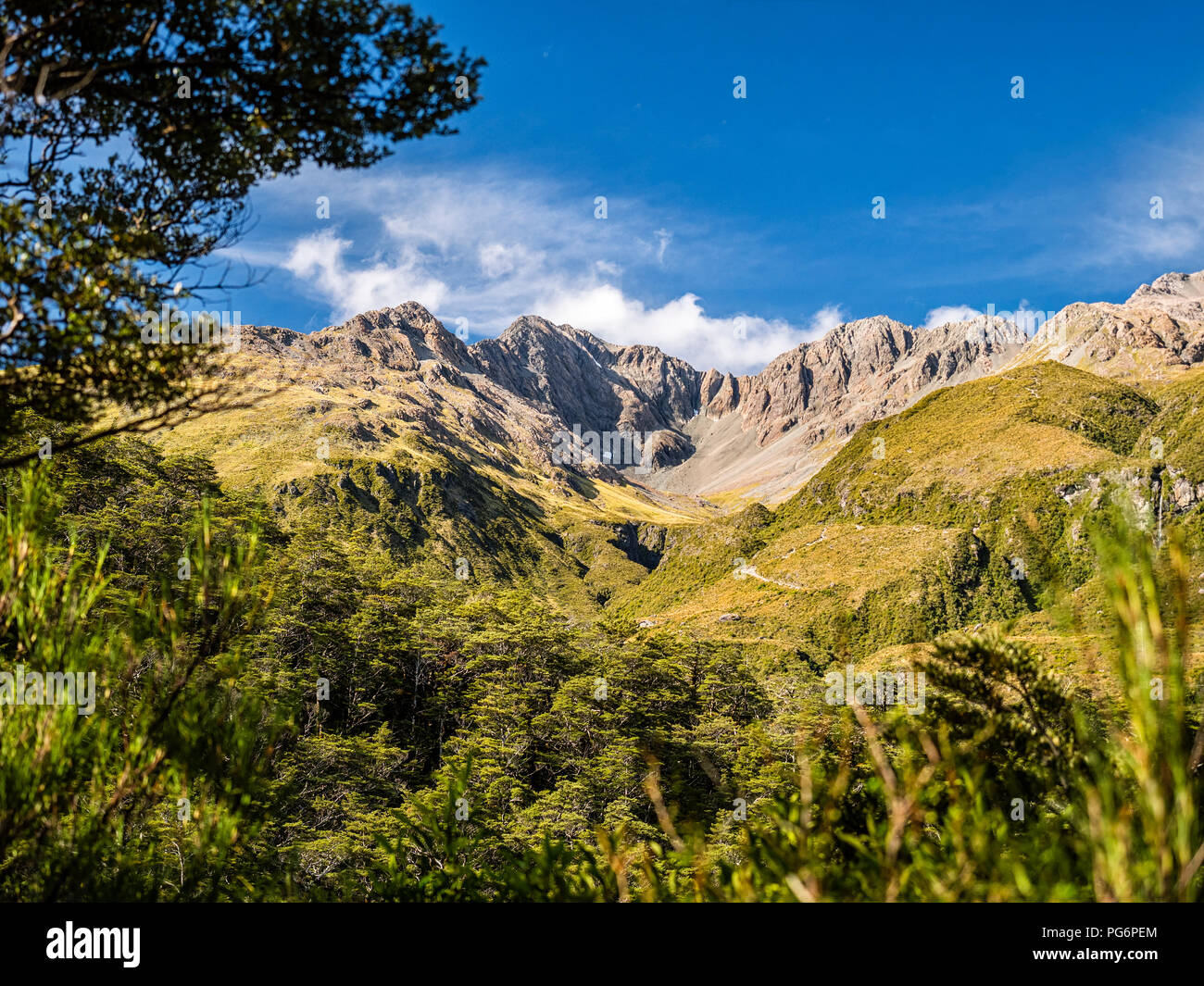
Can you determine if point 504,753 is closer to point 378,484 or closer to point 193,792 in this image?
point 193,792

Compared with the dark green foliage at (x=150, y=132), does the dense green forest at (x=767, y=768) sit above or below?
below

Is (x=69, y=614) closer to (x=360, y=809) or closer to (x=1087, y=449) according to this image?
(x=360, y=809)

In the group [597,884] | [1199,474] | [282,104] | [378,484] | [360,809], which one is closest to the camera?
[597,884]

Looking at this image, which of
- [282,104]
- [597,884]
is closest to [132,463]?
[282,104]

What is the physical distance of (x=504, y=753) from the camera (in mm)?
29750

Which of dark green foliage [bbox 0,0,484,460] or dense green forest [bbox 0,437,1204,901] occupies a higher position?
dark green foliage [bbox 0,0,484,460]

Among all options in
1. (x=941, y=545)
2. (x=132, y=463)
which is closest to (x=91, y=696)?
(x=132, y=463)

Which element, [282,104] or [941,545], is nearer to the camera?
[282,104]

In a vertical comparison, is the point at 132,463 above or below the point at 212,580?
above

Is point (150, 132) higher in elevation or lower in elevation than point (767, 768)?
higher

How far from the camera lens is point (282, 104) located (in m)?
7.62
